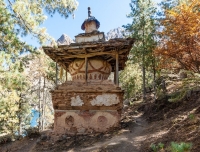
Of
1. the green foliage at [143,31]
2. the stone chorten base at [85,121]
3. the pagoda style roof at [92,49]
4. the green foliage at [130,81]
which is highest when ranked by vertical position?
the green foliage at [143,31]

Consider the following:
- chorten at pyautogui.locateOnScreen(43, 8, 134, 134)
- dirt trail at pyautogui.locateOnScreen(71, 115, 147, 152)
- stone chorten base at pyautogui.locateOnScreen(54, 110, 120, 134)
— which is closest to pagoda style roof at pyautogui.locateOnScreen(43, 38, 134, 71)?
chorten at pyautogui.locateOnScreen(43, 8, 134, 134)

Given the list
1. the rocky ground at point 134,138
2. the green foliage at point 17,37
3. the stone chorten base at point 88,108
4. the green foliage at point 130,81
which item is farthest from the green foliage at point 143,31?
the green foliage at point 17,37

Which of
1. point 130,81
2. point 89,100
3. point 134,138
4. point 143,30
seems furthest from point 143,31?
point 134,138

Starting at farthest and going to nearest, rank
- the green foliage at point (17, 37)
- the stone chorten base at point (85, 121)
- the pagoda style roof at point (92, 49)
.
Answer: the pagoda style roof at point (92, 49) → the stone chorten base at point (85, 121) → the green foliage at point (17, 37)

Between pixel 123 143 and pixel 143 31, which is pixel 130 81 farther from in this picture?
pixel 123 143

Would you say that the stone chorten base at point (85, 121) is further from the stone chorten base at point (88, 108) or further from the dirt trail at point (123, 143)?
the dirt trail at point (123, 143)

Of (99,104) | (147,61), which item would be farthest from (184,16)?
(147,61)

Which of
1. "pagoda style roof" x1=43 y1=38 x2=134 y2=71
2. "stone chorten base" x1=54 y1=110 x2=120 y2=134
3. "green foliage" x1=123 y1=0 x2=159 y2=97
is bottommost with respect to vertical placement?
"stone chorten base" x1=54 y1=110 x2=120 y2=134

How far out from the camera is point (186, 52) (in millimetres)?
8609

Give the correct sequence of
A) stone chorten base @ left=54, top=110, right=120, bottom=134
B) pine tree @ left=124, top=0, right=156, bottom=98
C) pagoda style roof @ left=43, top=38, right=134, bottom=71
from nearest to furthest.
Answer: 1. stone chorten base @ left=54, top=110, right=120, bottom=134
2. pagoda style roof @ left=43, top=38, right=134, bottom=71
3. pine tree @ left=124, top=0, right=156, bottom=98

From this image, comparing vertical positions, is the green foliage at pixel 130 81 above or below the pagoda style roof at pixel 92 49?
below

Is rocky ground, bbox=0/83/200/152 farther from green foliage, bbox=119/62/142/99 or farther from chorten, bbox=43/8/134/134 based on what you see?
green foliage, bbox=119/62/142/99

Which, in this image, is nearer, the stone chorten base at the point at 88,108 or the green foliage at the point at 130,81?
the stone chorten base at the point at 88,108

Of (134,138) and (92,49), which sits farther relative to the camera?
(92,49)
